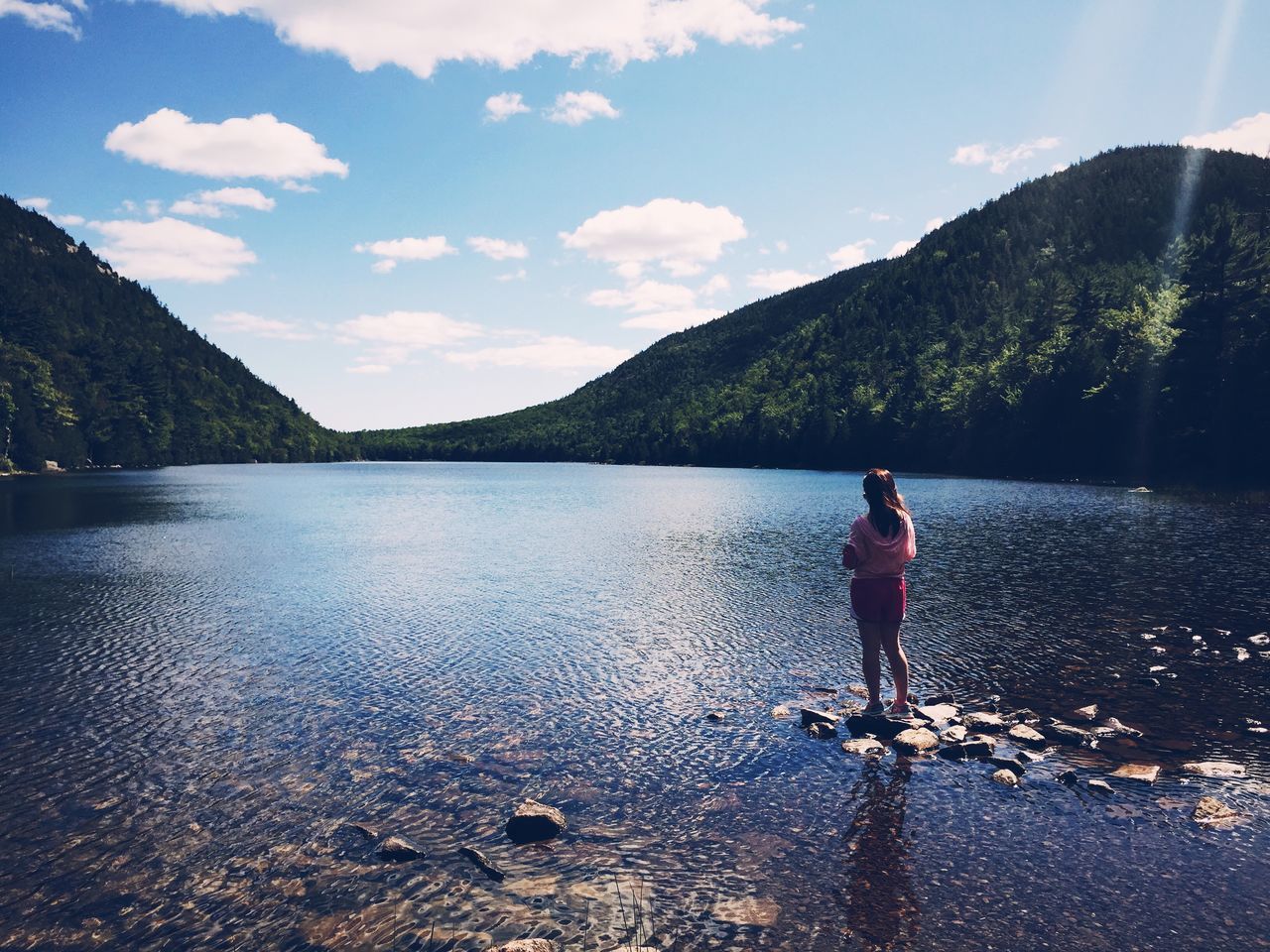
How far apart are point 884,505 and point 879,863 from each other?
20.1 feet

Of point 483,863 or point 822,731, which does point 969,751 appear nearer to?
point 822,731

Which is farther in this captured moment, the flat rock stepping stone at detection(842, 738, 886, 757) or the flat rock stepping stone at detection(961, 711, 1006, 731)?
the flat rock stepping stone at detection(961, 711, 1006, 731)

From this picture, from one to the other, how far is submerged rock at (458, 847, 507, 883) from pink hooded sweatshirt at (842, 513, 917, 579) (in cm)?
780

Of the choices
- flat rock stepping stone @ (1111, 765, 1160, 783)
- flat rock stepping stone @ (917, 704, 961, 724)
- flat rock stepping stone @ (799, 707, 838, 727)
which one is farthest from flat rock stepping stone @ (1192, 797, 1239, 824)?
flat rock stepping stone @ (799, 707, 838, 727)

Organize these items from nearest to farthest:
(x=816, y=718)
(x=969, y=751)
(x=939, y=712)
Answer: (x=969, y=751)
(x=816, y=718)
(x=939, y=712)

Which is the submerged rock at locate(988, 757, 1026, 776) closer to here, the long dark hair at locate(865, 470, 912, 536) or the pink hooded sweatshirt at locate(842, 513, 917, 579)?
the pink hooded sweatshirt at locate(842, 513, 917, 579)

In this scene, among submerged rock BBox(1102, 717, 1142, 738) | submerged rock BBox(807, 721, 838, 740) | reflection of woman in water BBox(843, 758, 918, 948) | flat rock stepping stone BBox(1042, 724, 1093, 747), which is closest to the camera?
reflection of woman in water BBox(843, 758, 918, 948)

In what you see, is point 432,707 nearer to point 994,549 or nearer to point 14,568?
point 14,568

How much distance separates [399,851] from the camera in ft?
32.7

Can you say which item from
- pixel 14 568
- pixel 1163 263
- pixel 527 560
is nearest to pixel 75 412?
pixel 14 568

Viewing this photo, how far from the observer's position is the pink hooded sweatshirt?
1324 cm

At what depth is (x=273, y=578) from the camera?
3331 cm

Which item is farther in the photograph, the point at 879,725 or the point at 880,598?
the point at 879,725

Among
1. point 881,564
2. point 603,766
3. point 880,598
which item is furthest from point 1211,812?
point 603,766
